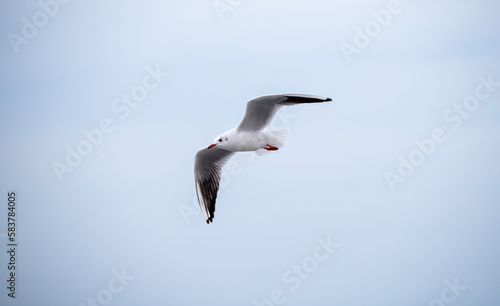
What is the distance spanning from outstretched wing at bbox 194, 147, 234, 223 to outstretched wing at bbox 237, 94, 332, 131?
156 cm

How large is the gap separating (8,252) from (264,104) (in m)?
6.27

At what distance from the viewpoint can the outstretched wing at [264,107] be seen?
35.4 feet

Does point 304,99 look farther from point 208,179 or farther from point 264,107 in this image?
point 208,179

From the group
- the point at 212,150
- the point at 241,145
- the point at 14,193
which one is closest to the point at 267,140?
the point at 241,145

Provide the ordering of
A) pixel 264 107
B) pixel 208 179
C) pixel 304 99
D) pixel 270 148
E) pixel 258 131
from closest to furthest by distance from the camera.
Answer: pixel 304 99 < pixel 264 107 < pixel 258 131 < pixel 270 148 < pixel 208 179

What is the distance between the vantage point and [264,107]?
36.7 ft

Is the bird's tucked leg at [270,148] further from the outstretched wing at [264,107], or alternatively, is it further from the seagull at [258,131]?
the outstretched wing at [264,107]

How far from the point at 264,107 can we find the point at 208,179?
2.31 metres

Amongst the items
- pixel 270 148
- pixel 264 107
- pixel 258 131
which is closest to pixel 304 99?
pixel 264 107

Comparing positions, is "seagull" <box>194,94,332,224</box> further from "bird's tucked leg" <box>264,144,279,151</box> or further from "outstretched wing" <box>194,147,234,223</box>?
"outstretched wing" <box>194,147,234,223</box>

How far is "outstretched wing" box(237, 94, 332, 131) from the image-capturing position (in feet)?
35.4

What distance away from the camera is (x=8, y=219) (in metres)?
14.3

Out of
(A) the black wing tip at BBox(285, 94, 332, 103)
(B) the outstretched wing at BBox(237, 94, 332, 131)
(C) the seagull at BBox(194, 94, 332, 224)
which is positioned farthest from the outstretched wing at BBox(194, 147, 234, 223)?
(A) the black wing tip at BBox(285, 94, 332, 103)

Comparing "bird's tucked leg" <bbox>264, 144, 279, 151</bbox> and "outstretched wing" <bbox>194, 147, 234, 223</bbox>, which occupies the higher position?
"outstretched wing" <bbox>194, 147, 234, 223</bbox>
